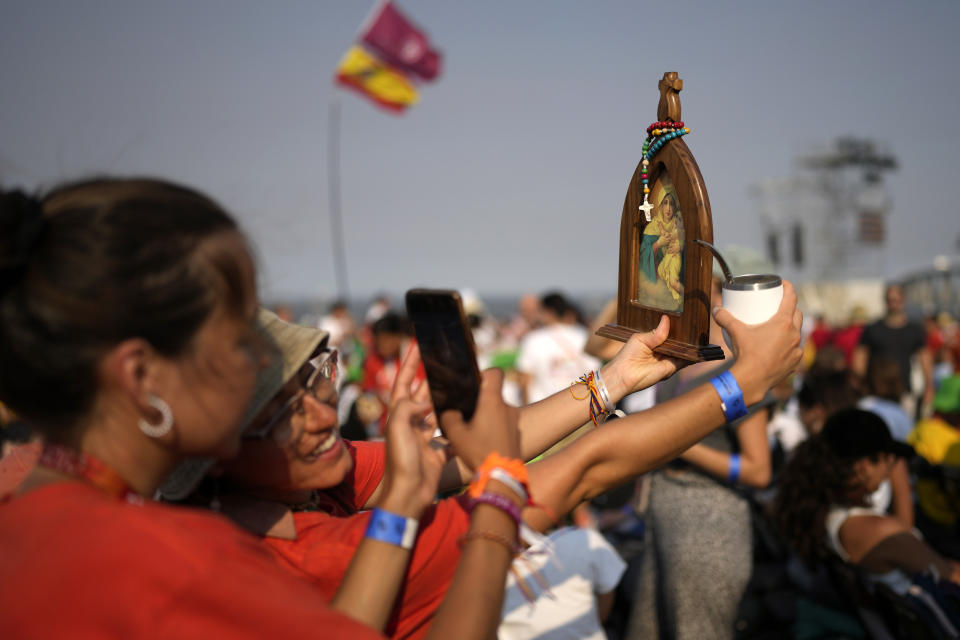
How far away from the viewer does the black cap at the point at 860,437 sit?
3.38m

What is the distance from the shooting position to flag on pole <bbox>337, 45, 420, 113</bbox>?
15.5m

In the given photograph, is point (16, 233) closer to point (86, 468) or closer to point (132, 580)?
point (86, 468)

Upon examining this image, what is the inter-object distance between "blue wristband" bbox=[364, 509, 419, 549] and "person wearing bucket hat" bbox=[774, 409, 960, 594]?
2.82 m

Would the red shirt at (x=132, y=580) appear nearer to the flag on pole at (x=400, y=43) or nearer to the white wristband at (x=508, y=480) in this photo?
the white wristband at (x=508, y=480)

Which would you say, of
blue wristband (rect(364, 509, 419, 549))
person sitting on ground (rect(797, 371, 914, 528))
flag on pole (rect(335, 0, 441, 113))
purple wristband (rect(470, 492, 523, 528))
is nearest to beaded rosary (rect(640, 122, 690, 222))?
purple wristband (rect(470, 492, 523, 528))

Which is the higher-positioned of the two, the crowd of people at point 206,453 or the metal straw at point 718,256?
the metal straw at point 718,256

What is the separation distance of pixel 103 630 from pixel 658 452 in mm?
1118

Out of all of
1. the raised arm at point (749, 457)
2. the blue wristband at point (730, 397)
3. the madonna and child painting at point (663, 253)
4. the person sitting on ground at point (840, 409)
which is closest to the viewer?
the blue wristband at point (730, 397)

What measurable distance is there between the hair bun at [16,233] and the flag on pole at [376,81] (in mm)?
15299

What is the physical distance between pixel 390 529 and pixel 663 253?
1085 mm

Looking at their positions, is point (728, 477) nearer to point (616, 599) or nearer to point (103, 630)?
point (616, 599)

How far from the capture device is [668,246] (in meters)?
1.83

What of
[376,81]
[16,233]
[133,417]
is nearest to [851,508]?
[133,417]

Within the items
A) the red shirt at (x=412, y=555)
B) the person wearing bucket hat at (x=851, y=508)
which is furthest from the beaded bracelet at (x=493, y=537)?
the person wearing bucket hat at (x=851, y=508)
